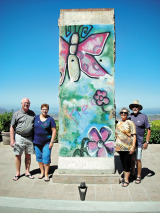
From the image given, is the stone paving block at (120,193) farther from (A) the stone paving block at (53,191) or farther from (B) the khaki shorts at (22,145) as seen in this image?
(B) the khaki shorts at (22,145)

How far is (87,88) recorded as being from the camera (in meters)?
4.93

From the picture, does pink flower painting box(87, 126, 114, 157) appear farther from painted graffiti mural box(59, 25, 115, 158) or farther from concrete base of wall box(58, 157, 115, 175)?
concrete base of wall box(58, 157, 115, 175)

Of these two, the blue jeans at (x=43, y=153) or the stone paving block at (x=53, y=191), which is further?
the blue jeans at (x=43, y=153)

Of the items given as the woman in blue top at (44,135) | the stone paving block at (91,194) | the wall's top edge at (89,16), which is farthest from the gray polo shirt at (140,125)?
the wall's top edge at (89,16)

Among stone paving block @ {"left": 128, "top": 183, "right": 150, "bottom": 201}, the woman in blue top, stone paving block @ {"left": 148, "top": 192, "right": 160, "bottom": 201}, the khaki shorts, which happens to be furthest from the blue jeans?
stone paving block @ {"left": 148, "top": 192, "right": 160, "bottom": 201}

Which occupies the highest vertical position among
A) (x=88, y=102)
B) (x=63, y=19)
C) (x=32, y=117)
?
(x=63, y=19)

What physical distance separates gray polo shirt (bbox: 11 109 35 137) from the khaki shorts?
109mm

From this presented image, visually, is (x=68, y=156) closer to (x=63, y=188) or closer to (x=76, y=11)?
(x=63, y=188)

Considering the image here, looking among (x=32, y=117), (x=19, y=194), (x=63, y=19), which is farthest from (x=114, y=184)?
(x=63, y=19)

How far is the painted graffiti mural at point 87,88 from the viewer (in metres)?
4.90

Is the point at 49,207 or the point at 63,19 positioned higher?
the point at 63,19

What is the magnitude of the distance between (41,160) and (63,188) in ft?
2.93

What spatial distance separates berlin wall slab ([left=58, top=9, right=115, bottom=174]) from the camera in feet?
16.1

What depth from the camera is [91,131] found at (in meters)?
4.95
